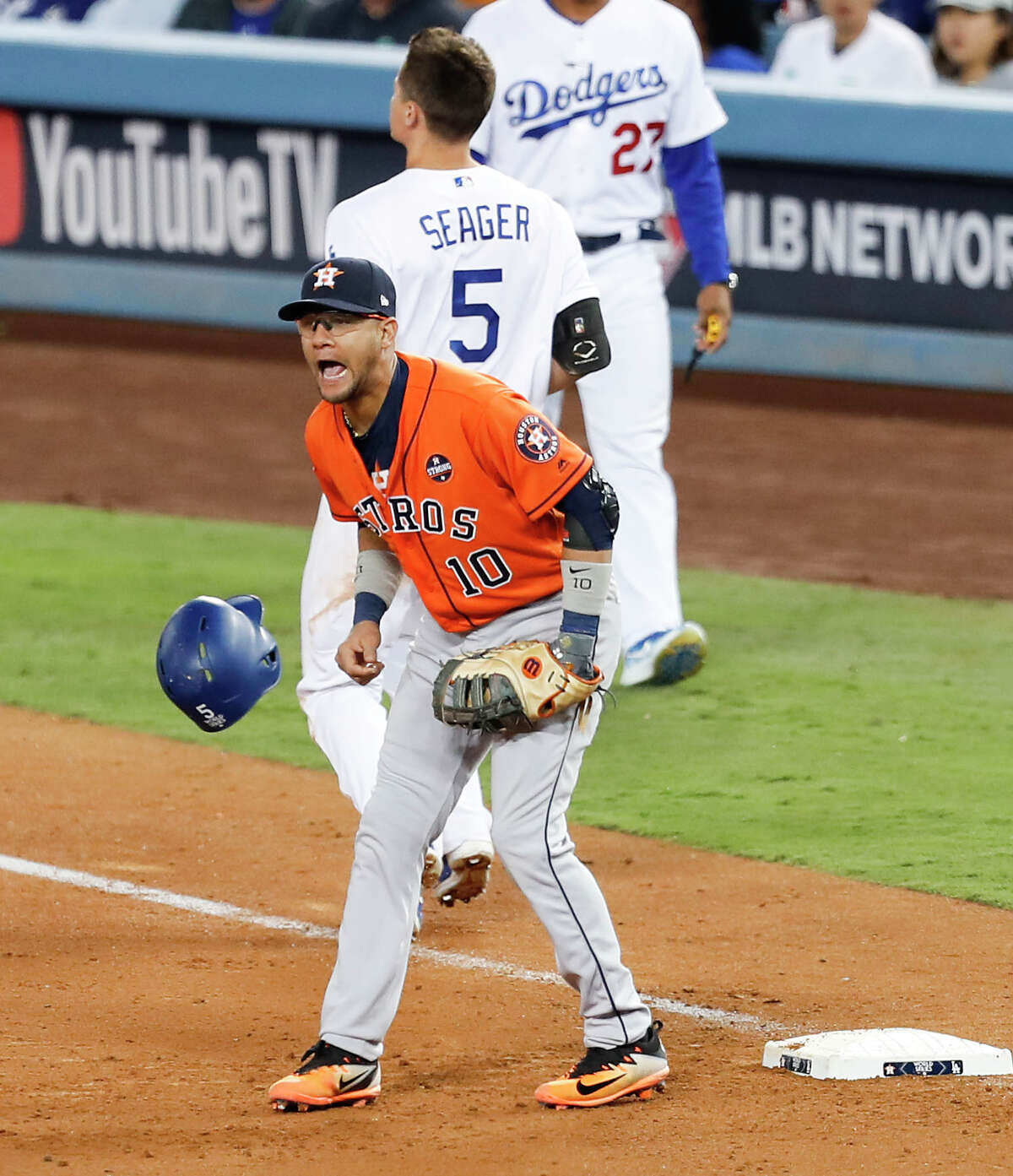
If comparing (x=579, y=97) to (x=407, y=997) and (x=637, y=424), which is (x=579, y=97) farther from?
(x=407, y=997)

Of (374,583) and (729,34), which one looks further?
(729,34)

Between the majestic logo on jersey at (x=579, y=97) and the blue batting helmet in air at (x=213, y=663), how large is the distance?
278cm

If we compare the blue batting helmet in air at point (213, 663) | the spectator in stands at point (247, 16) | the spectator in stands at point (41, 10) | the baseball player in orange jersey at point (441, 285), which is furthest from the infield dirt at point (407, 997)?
the spectator in stands at point (41, 10)

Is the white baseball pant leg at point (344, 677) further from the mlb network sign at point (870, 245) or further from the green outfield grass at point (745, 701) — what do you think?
the mlb network sign at point (870, 245)

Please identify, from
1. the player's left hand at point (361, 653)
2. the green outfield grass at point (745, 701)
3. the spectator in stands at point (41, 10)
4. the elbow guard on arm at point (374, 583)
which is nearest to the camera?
the player's left hand at point (361, 653)

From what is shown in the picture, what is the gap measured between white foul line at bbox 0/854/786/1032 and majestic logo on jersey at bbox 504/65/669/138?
2872mm

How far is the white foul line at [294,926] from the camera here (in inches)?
188

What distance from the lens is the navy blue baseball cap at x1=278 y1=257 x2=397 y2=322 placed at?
13.6 feet

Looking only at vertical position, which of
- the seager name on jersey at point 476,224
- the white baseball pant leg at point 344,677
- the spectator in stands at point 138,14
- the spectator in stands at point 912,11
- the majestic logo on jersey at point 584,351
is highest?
the seager name on jersey at point 476,224

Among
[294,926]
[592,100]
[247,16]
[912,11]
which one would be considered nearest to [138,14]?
[247,16]

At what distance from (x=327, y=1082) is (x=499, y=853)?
1.77ft

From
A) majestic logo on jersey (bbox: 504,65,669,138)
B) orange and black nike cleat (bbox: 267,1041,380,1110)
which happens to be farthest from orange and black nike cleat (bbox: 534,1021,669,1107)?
majestic logo on jersey (bbox: 504,65,669,138)

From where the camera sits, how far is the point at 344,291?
13.7 feet

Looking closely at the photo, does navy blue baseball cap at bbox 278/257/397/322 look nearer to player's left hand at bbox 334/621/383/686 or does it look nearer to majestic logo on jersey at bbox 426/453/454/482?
majestic logo on jersey at bbox 426/453/454/482
